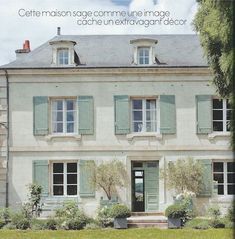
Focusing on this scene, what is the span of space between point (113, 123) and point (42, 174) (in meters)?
2.94

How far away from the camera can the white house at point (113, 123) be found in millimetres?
21766

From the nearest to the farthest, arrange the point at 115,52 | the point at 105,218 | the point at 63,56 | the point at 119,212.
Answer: the point at 119,212
the point at 105,218
the point at 63,56
the point at 115,52

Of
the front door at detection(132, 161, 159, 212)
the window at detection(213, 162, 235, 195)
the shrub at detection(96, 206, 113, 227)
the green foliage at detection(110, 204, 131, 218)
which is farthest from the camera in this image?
the front door at detection(132, 161, 159, 212)

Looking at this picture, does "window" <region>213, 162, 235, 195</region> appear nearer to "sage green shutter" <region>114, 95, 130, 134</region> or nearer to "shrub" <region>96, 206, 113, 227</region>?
"sage green shutter" <region>114, 95, 130, 134</region>

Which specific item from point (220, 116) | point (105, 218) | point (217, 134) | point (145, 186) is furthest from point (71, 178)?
point (220, 116)

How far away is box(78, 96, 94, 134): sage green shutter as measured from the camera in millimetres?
21797

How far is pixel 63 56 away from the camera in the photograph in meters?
22.3

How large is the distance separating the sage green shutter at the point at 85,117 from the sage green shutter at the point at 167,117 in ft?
7.78

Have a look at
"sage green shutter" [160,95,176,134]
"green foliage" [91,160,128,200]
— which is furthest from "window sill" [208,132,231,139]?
"green foliage" [91,160,128,200]

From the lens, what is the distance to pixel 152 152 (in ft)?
71.7

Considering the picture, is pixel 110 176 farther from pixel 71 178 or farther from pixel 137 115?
pixel 137 115

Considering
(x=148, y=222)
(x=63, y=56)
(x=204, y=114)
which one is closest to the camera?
(x=148, y=222)

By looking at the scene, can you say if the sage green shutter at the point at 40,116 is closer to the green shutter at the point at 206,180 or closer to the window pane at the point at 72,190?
the window pane at the point at 72,190

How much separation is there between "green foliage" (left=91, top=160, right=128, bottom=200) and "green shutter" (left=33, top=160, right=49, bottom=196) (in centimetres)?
159
